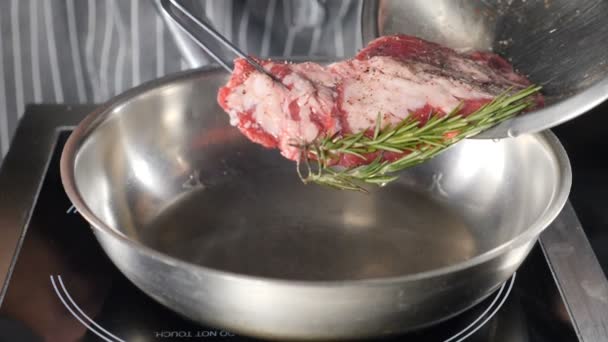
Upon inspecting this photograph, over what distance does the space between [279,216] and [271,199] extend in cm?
4

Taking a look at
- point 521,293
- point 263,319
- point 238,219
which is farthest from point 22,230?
point 521,293

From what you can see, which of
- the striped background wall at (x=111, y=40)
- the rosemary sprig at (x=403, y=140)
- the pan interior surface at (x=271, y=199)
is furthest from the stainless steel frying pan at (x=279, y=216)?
the striped background wall at (x=111, y=40)

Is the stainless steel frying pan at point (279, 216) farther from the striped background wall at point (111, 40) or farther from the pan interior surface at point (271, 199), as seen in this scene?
the striped background wall at point (111, 40)

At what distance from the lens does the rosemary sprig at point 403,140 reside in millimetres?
870

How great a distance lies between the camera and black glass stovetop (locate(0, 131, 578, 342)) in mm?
867

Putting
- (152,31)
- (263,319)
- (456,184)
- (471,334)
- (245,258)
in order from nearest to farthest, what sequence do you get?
(263,319) → (471,334) → (245,258) → (456,184) → (152,31)

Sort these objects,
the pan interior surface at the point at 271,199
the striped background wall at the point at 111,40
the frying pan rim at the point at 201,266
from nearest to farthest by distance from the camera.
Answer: the frying pan rim at the point at 201,266 < the pan interior surface at the point at 271,199 < the striped background wall at the point at 111,40

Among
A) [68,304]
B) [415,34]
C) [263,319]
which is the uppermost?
[415,34]

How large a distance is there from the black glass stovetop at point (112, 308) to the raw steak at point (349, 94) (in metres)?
0.21

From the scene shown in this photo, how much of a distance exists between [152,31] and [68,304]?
2.31ft

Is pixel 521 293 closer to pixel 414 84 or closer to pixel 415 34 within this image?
pixel 414 84

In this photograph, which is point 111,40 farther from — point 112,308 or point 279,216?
point 112,308

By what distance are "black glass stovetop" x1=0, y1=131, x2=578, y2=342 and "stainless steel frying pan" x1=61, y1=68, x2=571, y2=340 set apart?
0.20 ft

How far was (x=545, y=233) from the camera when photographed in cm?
104
